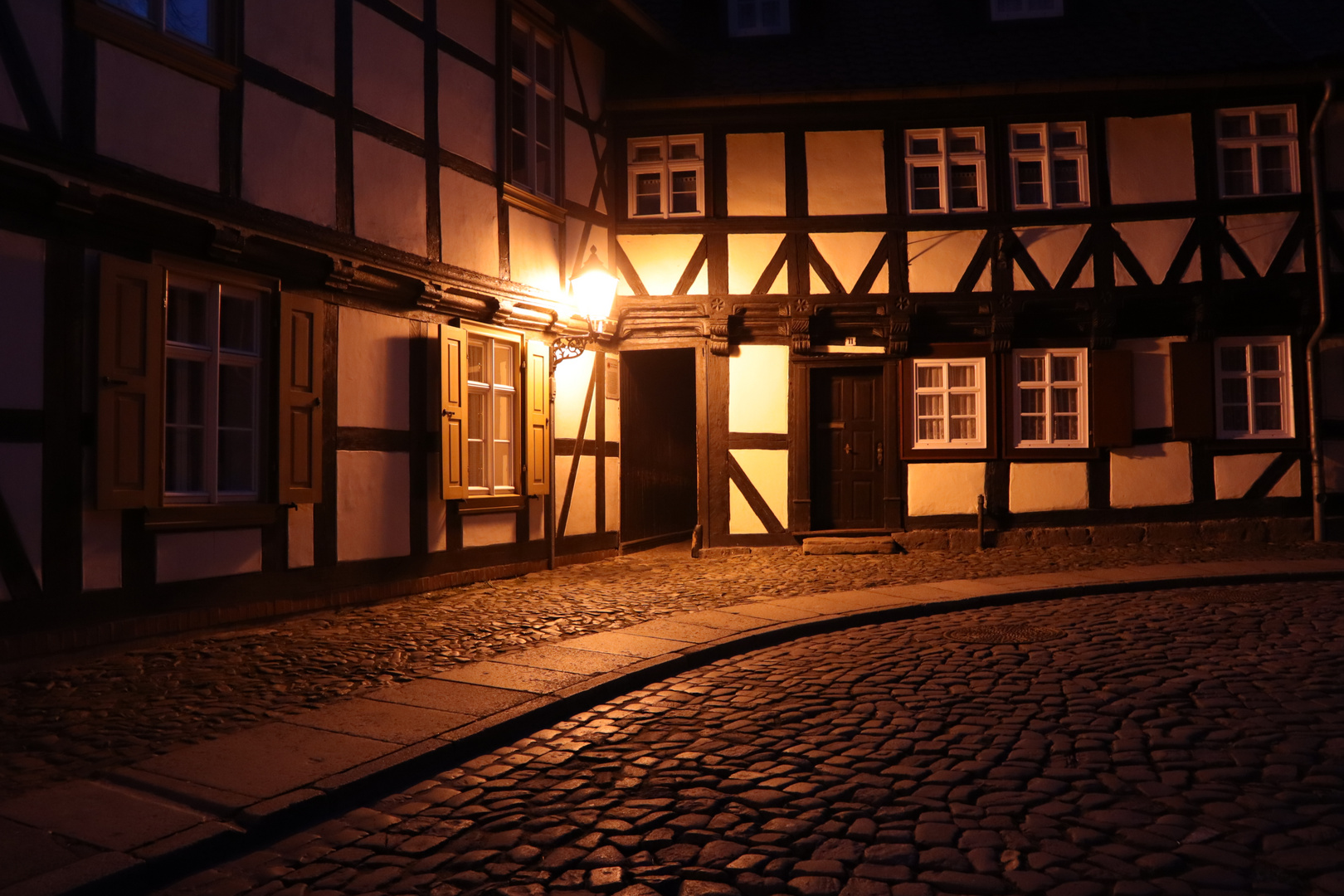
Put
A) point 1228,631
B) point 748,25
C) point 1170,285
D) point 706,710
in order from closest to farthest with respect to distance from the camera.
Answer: point 706,710 < point 1228,631 < point 1170,285 < point 748,25

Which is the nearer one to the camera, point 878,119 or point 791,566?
point 791,566

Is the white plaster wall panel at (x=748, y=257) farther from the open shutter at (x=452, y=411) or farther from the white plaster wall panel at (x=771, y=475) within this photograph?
the open shutter at (x=452, y=411)

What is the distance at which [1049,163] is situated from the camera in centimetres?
1352

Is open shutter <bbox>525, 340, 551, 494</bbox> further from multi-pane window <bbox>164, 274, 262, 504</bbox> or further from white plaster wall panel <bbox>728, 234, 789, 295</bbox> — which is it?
multi-pane window <bbox>164, 274, 262, 504</bbox>

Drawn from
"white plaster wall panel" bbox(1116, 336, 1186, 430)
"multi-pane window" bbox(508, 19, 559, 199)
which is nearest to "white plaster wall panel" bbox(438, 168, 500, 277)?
"multi-pane window" bbox(508, 19, 559, 199)

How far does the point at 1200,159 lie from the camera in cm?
1332

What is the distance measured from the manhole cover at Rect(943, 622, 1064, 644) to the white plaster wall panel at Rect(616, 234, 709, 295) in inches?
280

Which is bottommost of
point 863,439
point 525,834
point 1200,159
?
point 525,834

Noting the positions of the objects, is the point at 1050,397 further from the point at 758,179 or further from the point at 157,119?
the point at 157,119

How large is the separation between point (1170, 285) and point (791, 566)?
6258mm

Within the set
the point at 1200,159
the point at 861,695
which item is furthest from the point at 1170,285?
the point at 861,695

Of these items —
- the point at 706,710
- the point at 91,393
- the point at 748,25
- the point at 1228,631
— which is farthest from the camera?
the point at 748,25

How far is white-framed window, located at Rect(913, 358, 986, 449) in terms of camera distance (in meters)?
13.6

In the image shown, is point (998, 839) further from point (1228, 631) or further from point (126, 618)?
point (126, 618)
